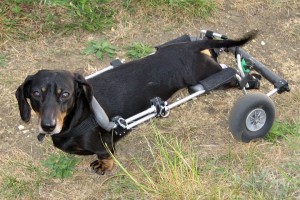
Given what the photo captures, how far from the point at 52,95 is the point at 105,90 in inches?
23.0

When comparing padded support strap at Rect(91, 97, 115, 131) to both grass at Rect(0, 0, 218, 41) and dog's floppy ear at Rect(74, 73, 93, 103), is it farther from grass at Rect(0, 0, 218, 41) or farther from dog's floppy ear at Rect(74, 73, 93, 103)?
grass at Rect(0, 0, 218, 41)

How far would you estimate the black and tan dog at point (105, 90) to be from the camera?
3.18 meters

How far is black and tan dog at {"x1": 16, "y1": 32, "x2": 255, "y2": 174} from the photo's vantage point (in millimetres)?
3180

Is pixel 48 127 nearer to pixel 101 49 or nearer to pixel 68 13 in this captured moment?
pixel 101 49

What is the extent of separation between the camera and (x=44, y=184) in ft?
12.6

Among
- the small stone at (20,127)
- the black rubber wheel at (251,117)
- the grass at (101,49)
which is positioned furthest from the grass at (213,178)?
the grass at (101,49)

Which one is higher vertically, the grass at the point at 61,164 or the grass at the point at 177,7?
the grass at the point at 177,7

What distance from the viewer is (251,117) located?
13.0ft

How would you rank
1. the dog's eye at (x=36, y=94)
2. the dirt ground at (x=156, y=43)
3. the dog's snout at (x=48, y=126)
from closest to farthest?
the dog's snout at (x=48, y=126), the dog's eye at (x=36, y=94), the dirt ground at (x=156, y=43)

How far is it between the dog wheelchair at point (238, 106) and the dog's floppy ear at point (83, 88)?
0.12 m

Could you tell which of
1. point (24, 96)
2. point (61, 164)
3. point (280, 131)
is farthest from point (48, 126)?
point (280, 131)

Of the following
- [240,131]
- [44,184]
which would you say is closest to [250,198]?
[240,131]

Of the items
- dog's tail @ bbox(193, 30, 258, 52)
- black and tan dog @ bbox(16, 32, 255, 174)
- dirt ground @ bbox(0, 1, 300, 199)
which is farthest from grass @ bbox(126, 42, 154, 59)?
dog's tail @ bbox(193, 30, 258, 52)

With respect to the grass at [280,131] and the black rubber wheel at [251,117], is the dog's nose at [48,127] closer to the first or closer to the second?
the black rubber wheel at [251,117]
